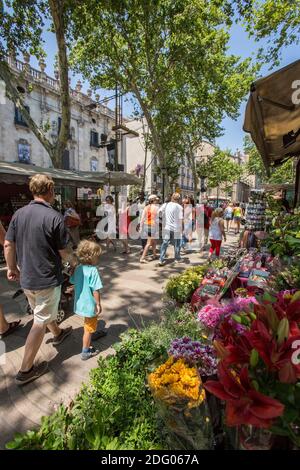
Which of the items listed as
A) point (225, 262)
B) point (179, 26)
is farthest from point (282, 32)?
point (225, 262)

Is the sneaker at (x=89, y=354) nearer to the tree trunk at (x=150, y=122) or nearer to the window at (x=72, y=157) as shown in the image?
the tree trunk at (x=150, y=122)

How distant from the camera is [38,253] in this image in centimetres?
264

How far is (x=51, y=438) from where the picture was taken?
1205mm

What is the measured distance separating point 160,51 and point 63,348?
11.8 m

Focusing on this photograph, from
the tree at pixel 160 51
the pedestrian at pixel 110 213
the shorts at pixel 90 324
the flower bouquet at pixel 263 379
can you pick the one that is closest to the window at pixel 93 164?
the tree at pixel 160 51

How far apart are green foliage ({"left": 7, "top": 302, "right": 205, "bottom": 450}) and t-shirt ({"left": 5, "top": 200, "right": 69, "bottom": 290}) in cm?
116

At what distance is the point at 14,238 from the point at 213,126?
19.5m

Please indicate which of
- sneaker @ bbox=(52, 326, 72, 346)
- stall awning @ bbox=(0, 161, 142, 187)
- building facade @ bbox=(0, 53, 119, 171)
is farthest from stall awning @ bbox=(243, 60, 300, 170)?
building facade @ bbox=(0, 53, 119, 171)

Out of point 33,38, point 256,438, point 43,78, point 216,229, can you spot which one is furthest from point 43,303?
point 43,78

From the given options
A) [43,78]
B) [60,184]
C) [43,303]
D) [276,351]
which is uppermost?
[43,78]

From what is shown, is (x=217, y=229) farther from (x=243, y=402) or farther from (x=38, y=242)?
(x=243, y=402)

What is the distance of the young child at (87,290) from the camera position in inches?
116

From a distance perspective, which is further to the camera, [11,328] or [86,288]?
[11,328]

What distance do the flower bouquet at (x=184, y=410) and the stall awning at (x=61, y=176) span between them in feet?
23.8
